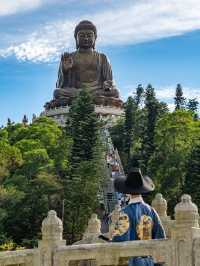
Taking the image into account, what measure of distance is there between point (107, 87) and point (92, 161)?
2335 centimetres

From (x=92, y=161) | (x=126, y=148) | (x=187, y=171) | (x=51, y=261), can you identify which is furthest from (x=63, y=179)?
(x=51, y=261)

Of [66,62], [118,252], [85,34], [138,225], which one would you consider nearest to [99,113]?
[66,62]

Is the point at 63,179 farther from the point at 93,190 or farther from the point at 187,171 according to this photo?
the point at 187,171

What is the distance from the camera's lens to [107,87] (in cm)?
5912

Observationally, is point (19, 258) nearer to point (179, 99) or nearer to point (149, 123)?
point (149, 123)

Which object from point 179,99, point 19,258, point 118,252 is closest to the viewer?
point 118,252

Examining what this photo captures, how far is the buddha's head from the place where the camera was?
200 feet

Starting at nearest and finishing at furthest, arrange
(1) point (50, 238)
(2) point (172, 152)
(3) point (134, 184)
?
1. (3) point (134, 184)
2. (1) point (50, 238)
3. (2) point (172, 152)

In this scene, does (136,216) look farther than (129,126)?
No

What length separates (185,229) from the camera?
1153cm

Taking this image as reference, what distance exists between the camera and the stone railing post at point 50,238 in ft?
42.4

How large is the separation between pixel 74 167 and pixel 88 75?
24.1 m

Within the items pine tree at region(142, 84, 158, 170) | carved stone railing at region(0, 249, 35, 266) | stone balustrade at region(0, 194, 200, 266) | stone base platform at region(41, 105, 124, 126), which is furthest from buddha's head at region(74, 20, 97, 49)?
carved stone railing at region(0, 249, 35, 266)

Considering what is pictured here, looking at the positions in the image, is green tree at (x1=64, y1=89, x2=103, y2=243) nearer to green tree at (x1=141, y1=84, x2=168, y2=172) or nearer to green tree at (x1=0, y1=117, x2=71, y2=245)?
green tree at (x1=0, y1=117, x2=71, y2=245)
